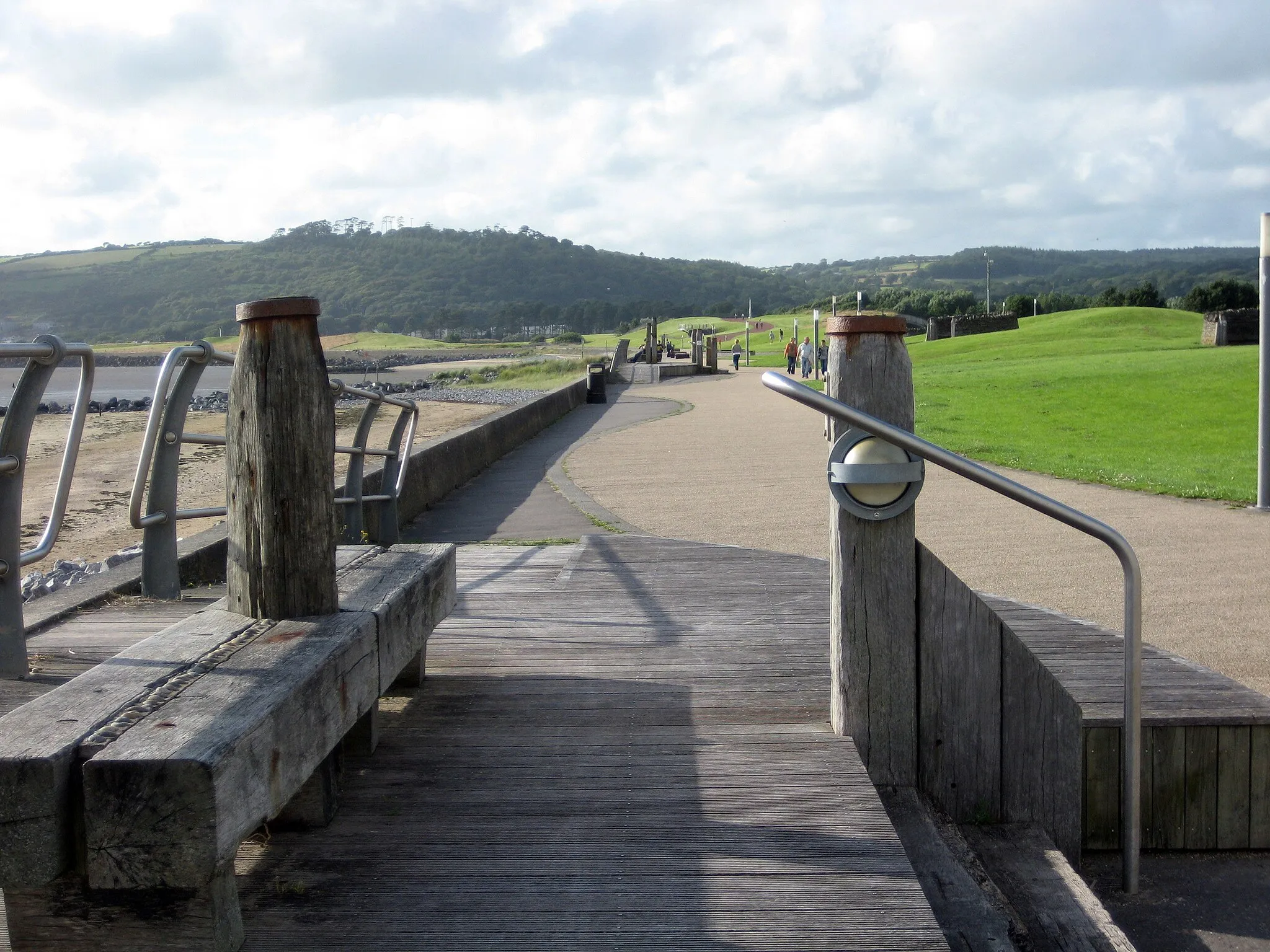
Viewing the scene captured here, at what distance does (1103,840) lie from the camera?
421 centimetres

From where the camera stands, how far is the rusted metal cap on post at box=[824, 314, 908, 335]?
3123 millimetres

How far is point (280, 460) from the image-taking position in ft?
9.18

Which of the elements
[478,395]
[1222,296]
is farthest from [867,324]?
[1222,296]

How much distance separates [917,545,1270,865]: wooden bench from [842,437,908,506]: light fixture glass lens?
259 mm

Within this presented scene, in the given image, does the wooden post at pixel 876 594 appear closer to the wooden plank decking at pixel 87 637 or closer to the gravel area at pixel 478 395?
the wooden plank decking at pixel 87 637

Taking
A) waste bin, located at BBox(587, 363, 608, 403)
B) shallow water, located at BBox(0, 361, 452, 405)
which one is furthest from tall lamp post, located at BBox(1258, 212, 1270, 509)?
shallow water, located at BBox(0, 361, 452, 405)

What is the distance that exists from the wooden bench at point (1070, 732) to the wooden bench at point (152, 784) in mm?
1802

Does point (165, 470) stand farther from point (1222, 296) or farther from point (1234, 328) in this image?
point (1222, 296)

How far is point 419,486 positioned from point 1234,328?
36538 millimetres

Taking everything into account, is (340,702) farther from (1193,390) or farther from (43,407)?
(43,407)

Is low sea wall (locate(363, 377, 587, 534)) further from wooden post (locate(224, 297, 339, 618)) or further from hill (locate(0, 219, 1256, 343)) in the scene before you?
hill (locate(0, 219, 1256, 343))

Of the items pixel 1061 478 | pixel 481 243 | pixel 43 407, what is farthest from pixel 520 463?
pixel 481 243

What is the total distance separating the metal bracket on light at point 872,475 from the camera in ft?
10.4

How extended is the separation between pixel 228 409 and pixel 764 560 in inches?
164
